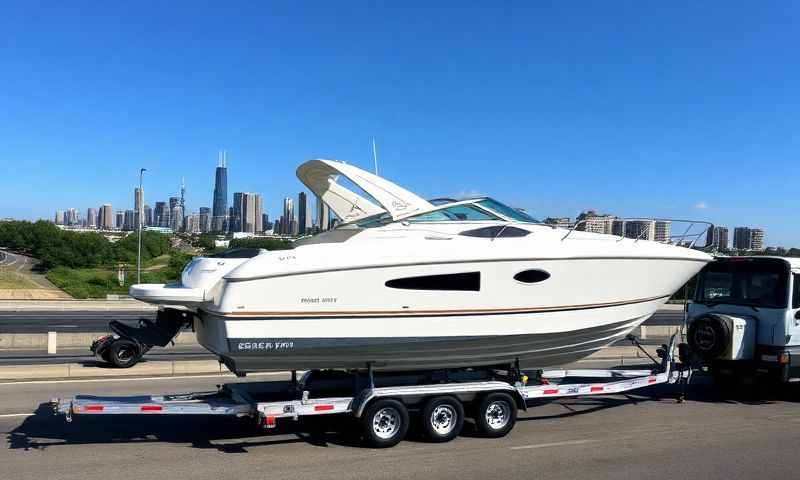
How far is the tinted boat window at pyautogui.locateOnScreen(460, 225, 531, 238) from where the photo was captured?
27.4 ft

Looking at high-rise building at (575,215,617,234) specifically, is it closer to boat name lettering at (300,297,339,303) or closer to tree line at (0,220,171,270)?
boat name lettering at (300,297,339,303)

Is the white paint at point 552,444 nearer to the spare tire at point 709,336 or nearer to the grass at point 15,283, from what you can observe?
the spare tire at point 709,336

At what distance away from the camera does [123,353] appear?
13305 mm

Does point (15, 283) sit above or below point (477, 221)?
below

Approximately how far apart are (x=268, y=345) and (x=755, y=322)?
25.0 feet

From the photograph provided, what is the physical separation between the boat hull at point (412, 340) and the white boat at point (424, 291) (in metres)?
0.02

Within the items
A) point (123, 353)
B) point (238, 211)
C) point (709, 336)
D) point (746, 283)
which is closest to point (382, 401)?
point (709, 336)

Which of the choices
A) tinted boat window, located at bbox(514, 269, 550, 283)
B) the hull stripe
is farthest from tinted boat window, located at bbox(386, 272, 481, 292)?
tinted boat window, located at bbox(514, 269, 550, 283)

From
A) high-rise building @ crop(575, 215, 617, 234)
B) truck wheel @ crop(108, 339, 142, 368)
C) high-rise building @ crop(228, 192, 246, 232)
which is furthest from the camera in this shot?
high-rise building @ crop(228, 192, 246, 232)

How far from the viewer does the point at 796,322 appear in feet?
32.4

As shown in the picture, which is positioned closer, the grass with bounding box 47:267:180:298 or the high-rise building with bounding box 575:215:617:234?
the high-rise building with bounding box 575:215:617:234

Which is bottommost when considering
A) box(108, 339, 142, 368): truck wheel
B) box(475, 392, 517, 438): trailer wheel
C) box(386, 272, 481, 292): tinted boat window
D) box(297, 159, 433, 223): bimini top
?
box(108, 339, 142, 368): truck wheel

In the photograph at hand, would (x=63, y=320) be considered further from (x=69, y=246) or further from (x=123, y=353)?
(x=69, y=246)

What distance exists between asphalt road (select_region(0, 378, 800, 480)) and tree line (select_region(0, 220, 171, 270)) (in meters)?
68.2
